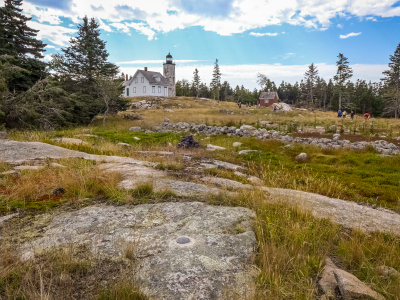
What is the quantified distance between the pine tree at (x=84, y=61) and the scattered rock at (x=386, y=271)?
27.3m

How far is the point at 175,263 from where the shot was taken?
8.80 ft

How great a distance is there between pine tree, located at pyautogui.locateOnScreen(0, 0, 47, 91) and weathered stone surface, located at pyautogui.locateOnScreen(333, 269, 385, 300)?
72.7 feet

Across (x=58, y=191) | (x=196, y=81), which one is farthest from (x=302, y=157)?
(x=196, y=81)

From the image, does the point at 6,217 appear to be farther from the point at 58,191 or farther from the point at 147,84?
the point at 147,84

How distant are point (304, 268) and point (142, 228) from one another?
2057 millimetres

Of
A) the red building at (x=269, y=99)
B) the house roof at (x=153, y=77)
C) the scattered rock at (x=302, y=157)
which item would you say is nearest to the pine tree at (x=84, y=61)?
the scattered rock at (x=302, y=157)

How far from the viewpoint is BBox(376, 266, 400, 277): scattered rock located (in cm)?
269

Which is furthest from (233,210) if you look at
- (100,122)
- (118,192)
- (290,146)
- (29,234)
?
(100,122)

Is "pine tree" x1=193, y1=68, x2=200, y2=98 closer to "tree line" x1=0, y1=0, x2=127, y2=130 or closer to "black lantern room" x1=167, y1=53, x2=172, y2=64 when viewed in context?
"black lantern room" x1=167, y1=53, x2=172, y2=64

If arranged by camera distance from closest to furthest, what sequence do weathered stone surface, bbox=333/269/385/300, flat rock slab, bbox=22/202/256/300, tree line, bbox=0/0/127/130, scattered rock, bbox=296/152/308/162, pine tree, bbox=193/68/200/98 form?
weathered stone surface, bbox=333/269/385/300, flat rock slab, bbox=22/202/256/300, scattered rock, bbox=296/152/308/162, tree line, bbox=0/0/127/130, pine tree, bbox=193/68/200/98

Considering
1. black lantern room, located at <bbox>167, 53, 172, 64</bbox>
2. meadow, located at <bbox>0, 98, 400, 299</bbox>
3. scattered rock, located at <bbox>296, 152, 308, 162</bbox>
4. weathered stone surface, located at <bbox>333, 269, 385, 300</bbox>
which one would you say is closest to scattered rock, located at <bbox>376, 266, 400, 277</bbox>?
meadow, located at <bbox>0, 98, 400, 299</bbox>

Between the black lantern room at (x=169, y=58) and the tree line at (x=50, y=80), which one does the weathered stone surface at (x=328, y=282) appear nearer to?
the tree line at (x=50, y=80)

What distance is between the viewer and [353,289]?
7.72ft

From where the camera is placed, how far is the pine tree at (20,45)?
18953 millimetres
